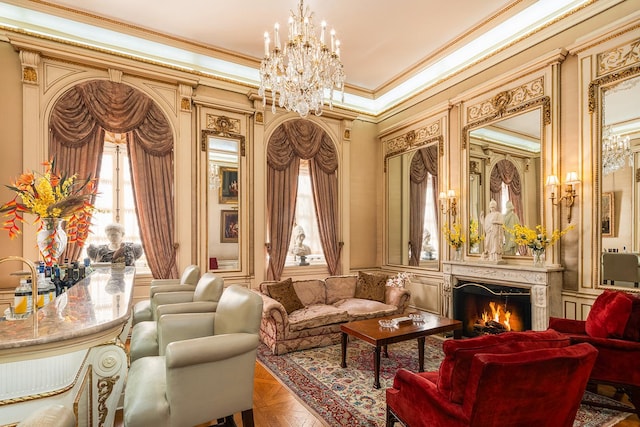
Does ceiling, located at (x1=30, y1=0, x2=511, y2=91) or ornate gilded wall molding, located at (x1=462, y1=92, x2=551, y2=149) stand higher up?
ceiling, located at (x1=30, y1=0, x2=511, y2=91)

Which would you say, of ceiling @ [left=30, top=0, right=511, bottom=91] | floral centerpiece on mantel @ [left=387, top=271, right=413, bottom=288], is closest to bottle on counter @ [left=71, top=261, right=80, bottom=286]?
ceiling @ [left=30, top=0, right=511, bottom=91]

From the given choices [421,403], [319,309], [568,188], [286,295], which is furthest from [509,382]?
[286,295]

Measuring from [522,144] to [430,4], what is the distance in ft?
6.43

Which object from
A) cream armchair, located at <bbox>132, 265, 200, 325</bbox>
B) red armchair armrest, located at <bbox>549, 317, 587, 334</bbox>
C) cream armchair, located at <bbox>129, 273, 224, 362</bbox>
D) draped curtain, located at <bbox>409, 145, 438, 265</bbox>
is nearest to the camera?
cream armchair, located at <bbox>129, 273, 224, 362</bbox>

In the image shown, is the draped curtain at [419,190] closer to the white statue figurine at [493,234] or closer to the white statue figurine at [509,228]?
the white statue figurine at [493,234]

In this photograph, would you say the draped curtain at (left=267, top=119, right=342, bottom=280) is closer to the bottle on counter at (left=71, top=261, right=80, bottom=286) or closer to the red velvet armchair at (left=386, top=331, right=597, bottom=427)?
the bottle on counter at (left=71, top=261, right=80, bottom=286)

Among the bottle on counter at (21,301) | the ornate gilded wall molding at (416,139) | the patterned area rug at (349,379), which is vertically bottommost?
the patterned area rug at (349,379)

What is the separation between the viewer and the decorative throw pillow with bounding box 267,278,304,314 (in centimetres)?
436

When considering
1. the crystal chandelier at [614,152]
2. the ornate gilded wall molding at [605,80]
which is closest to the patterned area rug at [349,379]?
the crystal chandelier at [614,152]

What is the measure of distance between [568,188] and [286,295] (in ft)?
11.2

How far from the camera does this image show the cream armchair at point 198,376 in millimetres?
1811

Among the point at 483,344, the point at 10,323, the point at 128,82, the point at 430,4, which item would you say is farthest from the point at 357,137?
the point at 10,323

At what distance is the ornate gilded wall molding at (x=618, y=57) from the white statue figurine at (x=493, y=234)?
1766 millimetres

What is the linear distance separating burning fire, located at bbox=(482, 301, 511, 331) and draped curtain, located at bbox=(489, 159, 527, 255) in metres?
0.72
